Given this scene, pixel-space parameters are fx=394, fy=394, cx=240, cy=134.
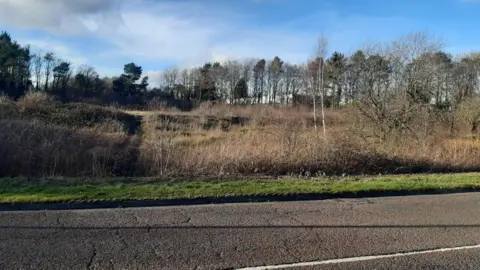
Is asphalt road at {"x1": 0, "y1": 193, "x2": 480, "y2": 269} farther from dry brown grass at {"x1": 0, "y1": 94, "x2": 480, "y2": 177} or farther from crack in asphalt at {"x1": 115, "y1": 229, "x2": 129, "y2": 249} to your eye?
dry brown grass at {"x1": 0, "y1": 94, "x2": 480, "y2": 177}

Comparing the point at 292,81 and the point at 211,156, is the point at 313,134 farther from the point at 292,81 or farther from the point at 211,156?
the point at 292,81

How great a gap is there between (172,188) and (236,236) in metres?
4.11

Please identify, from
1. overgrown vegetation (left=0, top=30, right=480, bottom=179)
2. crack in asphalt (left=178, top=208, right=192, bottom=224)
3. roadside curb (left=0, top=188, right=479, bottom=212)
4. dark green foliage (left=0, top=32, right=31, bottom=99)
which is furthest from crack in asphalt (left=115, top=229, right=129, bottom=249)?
dark green foliage (left=0, top=32, right=31, bottom=99)

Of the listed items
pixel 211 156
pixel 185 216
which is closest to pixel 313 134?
pixel 211 156

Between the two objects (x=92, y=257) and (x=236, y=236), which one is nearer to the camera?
(x=92, y=257)

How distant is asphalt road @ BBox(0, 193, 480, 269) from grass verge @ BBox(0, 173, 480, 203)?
3.07ft

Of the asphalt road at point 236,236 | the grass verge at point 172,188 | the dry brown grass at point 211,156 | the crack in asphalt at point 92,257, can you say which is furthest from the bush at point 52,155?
the crack in asphalt at point 92,257

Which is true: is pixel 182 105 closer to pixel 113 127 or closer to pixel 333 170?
pixel 113 127

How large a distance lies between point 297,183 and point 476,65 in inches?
1676

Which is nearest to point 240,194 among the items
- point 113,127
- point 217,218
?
point 217,218

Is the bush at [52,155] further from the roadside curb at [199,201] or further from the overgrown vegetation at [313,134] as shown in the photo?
the roadside curb at [199,201]

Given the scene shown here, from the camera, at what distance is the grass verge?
335 inches

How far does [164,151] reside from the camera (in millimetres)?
13805

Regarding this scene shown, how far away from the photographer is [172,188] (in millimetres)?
9820
